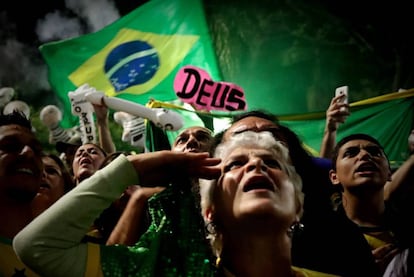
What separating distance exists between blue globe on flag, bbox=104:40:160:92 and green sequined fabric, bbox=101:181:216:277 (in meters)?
3.47

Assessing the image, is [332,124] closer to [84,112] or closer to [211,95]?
[211,95]

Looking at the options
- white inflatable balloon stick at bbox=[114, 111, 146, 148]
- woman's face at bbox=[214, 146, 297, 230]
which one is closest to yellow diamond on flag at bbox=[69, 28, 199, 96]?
white inflatable balloon stick at bbox=[114, 111, 146, 148]

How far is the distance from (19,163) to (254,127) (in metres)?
0.89

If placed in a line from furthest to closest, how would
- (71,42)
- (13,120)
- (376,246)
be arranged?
(71,42), (13,120), (376,246)

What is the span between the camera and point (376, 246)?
184 centimetres

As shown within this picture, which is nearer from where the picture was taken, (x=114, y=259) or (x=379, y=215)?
(x=114, y=259)

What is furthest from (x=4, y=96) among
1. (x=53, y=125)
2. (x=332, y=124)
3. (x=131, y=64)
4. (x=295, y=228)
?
(x=295, y=228)

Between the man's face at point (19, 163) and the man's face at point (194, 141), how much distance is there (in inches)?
25.3

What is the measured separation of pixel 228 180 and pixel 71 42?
4173 mm

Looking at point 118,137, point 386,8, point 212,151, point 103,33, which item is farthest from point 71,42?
point 386,8

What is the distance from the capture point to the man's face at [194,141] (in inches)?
89.5

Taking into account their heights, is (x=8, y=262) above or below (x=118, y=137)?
above

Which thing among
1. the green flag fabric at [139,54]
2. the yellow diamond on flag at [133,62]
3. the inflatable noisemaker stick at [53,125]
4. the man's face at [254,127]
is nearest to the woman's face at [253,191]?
the man's face at [254,127]

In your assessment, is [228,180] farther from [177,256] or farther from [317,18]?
[317,18]
